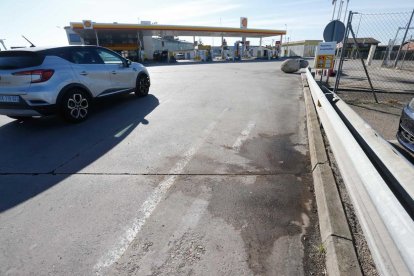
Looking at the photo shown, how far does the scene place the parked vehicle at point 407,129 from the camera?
353 centimetres

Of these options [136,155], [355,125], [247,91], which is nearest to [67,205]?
[136,155]

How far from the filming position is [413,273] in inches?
Result: 46.6

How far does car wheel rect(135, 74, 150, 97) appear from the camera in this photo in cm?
817

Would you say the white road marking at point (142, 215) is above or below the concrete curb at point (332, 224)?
below

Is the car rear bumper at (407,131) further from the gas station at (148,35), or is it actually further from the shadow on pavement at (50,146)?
the gas station at (148,35)

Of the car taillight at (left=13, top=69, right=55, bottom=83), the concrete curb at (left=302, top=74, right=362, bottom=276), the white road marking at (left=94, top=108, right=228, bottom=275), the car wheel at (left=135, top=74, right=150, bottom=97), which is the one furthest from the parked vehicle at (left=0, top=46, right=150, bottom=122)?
the concrete curb at (left=302, top=74, right=362, bottom=276)

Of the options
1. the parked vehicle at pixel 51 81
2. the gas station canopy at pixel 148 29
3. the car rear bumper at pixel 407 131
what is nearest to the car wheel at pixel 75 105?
the parked vehicle at pixel 51 81

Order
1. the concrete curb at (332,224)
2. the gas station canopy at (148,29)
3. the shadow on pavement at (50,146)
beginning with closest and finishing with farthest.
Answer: the concrete curb at (332,224) < the shadow on pavement at (50,146) < the gas station canopy at (148,29)

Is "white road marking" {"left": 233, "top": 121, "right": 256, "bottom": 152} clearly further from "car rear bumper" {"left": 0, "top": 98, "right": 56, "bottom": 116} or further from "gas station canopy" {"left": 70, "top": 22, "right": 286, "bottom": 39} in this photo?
"gas station canopy" {"left": 70, "top": 22, "right": 286, "bottom": 39}

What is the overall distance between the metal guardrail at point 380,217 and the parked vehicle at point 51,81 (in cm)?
551

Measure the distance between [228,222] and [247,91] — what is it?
26.0 ft

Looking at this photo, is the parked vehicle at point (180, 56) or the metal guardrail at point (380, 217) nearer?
the metal guardrail at point (380, 217)

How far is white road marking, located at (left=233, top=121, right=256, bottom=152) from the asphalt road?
3 centimetres

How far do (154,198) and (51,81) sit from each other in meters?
3.85
